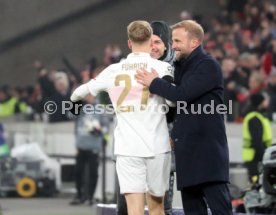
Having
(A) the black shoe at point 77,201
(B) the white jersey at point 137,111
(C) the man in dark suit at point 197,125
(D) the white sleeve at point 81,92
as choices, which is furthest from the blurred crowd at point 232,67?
(C) the man in dark suit at point 197,125

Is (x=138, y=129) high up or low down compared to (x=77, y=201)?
up

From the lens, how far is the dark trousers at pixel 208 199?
890 centimetres

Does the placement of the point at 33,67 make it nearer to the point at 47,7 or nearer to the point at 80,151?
the point at 47,7

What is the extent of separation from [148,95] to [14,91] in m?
17.8

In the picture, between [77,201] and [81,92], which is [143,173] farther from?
[77,201]

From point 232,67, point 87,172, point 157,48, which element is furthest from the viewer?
point 232,67

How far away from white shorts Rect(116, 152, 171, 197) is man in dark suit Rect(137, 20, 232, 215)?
214mm

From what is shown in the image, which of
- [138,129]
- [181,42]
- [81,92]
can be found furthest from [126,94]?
[181,42]

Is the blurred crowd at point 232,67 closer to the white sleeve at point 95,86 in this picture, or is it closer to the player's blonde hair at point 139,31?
the white sleeve at point 95,86

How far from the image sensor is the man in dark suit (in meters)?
8.90

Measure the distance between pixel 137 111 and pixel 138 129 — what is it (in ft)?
0.49

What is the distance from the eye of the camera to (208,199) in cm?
893

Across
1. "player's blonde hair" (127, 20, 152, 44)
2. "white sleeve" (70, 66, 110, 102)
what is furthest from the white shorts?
"player's blonde hair" (127, 20, 152, 44)

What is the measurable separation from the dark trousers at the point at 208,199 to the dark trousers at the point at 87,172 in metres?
8.54
